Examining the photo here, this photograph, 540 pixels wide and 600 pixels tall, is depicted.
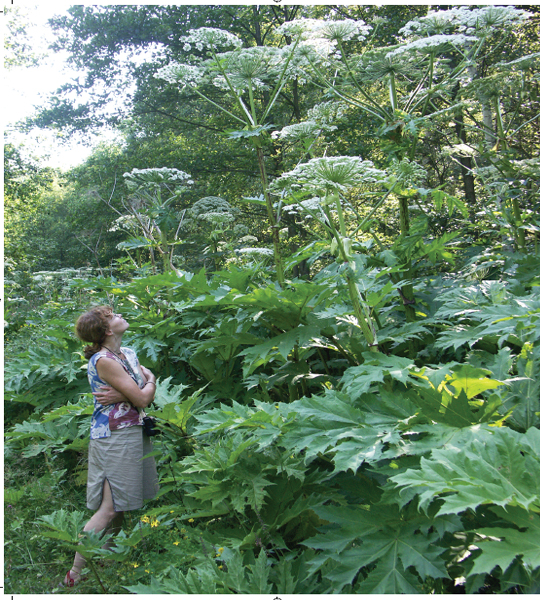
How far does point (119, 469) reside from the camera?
312 centimetres

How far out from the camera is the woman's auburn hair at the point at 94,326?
10.7ft

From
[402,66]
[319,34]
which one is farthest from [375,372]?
[319,34]

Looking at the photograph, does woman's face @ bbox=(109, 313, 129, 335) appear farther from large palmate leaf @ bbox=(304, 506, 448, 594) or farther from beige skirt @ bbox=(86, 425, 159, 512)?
large palmate leaf @ bbox=(304, 506, 448, 594)

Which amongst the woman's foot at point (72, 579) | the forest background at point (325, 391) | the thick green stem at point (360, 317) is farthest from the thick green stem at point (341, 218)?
the woman's foot at point (72, 579)

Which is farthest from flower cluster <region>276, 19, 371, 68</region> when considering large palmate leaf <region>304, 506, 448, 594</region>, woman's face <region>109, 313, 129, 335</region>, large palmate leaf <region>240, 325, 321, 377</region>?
large palmate leaf <region>304, 506, 448, 594</region>

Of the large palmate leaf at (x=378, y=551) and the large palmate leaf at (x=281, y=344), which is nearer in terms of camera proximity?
the large palmate leaf at (x=378, y=551)

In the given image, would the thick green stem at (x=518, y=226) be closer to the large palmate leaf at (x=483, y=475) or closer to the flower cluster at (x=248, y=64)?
the flower cluster at (x=248, y=64)

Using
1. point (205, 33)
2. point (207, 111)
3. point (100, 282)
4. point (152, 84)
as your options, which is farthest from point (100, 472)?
point (152, 84)

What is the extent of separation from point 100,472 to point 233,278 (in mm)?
1726

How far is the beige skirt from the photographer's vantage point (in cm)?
311

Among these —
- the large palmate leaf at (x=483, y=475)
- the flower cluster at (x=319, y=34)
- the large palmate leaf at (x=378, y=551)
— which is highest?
the flower cluster at (x=319, y=34)

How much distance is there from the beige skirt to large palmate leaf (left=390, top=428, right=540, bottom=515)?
2.15 metres

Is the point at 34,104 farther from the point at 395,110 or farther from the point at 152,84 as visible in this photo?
the point at 395,110

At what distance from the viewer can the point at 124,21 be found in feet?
41.8
